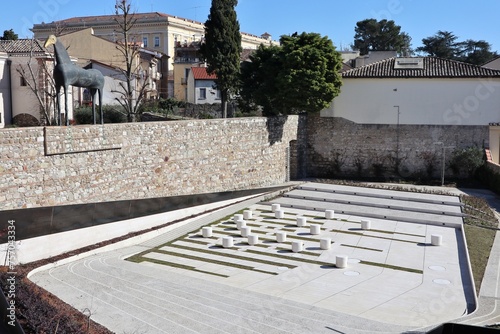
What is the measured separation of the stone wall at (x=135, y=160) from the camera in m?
13.2

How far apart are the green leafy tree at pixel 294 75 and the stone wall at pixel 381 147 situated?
88.6 inches

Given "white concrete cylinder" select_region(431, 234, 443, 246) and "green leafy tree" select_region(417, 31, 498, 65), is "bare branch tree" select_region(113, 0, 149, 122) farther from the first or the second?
"green leafy tree" select_region(417, 31, 498, 65)

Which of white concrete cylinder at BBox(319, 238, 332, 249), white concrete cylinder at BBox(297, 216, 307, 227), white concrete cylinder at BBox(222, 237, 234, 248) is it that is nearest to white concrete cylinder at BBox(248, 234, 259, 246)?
white concrete cylinder at BBox(222, 237, 234, 248)

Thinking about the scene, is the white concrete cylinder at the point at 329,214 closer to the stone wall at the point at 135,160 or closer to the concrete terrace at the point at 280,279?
the concrete terrace at the point at 280,279

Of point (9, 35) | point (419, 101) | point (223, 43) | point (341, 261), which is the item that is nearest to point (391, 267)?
point (341, 261)

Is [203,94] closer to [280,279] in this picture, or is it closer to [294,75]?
[294,75]

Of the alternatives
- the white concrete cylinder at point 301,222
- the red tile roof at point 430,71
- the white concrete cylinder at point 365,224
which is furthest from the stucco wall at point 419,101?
the white concrete cylinder at point 301,222

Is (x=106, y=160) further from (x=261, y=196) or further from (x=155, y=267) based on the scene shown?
(x=261, y=196)

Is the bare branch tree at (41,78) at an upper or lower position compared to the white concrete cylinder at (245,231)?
upper

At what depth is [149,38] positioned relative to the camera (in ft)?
171

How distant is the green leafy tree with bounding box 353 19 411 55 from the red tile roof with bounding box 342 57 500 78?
2512cm

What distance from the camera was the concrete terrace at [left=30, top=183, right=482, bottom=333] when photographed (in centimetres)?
979

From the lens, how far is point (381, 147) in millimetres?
27094

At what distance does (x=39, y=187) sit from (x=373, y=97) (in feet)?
59.5
